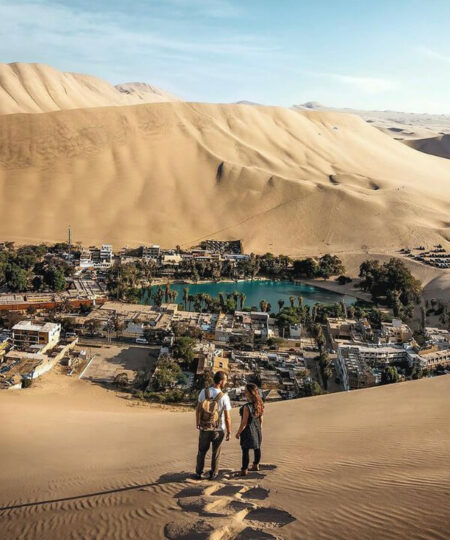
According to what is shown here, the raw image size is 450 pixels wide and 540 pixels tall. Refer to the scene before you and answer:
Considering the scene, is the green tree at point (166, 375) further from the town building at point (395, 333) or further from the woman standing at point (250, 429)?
the woman standing at point (250, 429)

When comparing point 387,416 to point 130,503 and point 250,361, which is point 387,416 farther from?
point 250,361

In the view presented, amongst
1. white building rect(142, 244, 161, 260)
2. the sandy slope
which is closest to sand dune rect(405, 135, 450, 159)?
white building rect(142, 244, 161, 260)

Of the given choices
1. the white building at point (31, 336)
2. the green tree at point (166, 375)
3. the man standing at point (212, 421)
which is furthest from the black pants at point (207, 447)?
the white building at point (31, 336)

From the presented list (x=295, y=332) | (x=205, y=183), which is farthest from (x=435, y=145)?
(x=295, y=332)

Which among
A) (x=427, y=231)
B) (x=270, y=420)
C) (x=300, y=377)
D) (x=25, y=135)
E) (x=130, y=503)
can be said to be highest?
(x=25, y=135)

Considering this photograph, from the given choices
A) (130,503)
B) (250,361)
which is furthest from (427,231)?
(130,503)

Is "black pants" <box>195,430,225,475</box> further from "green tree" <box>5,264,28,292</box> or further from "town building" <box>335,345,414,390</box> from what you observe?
"green tree" <box>5,264,28,292</box>
